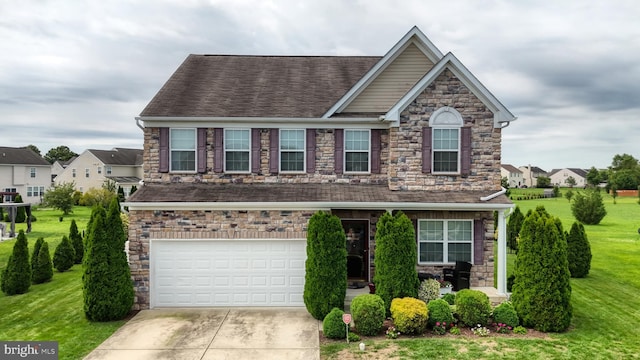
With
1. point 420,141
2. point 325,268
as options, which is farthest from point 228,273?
point 420,141

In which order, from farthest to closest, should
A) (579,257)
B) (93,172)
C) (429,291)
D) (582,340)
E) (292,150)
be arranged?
(93,172), (579,257), (292,150), (429,291), (582,340)

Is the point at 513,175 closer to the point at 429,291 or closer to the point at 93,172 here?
the point at 93,172

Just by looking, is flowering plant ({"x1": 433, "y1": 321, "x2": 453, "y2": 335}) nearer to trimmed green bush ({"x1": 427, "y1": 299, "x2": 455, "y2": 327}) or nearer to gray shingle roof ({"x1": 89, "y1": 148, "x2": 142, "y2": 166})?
trimmed green bush ({"x1": 427, "y1": 299, "x2": 455, "y2": 327})

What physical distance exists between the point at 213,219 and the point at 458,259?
322 inches

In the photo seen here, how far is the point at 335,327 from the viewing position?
412 inches

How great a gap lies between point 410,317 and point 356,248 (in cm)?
456

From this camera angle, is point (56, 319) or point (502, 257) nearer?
point (56, 319)

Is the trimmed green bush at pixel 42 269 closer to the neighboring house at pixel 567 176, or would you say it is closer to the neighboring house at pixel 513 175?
the neighboring house at pixel 513 175

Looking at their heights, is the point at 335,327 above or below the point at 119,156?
below

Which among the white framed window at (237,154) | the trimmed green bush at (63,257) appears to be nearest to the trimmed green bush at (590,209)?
the white framed window at (237,154)

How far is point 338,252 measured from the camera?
38.6 ft

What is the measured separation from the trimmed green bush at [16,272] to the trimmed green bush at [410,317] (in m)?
13.1

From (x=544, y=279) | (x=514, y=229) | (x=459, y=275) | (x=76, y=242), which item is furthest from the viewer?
(x=514, y=229)

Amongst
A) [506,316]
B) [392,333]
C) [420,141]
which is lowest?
[392,333]
